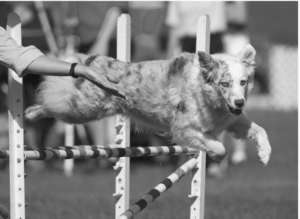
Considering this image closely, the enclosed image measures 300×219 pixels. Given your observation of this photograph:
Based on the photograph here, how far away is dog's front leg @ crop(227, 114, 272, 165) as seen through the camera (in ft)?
14.7

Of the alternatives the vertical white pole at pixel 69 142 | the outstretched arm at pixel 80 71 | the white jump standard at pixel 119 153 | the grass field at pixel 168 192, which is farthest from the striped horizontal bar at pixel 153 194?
the vertical white pole at pixel 69 142

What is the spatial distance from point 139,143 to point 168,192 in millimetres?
1717

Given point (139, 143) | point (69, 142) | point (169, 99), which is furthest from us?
point (139, 143)

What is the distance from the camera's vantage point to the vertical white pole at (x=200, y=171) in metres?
4.52

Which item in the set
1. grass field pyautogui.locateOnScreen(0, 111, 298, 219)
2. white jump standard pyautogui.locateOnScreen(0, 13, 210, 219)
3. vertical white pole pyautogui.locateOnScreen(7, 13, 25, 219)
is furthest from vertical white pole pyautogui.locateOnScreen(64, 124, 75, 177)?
vertical white pole pyautogui.locateOnScreen(7, 13, 25, 219)

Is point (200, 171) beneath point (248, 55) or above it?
beneath

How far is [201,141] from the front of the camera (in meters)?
4.57

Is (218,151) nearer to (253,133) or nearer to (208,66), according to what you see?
(253,133)

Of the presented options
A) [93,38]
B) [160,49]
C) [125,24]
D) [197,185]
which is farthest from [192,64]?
[160,49]

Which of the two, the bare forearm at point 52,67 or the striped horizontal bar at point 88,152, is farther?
the striped horizontal bar at point 88,152

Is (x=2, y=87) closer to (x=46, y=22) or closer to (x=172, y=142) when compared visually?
(x=46, y=22)

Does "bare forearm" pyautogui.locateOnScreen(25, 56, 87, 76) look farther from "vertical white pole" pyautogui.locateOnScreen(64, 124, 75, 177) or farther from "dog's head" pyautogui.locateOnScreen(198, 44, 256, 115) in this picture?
"vertical white pole" pyautogui.locateOnScreen(64, 124, 75, 177)

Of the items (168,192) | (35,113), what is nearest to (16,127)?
(35,113)

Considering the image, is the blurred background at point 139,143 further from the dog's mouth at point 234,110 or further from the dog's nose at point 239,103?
the dog's nose at point 239,103
